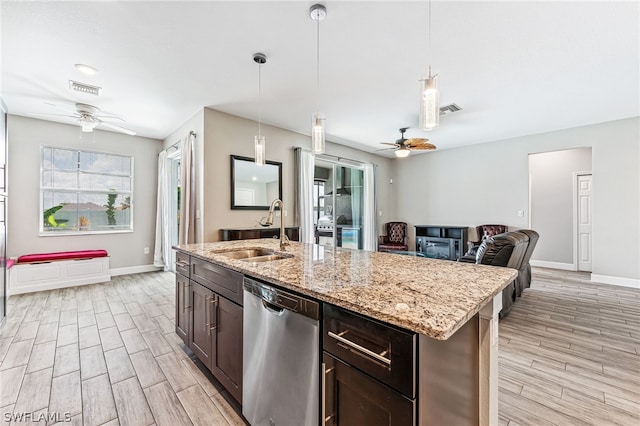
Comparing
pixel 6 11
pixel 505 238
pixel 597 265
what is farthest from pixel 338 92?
pixel 597 265

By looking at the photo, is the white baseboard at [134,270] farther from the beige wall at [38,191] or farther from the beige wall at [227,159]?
the beige wall at [227,159]

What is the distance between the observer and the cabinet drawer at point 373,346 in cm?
82

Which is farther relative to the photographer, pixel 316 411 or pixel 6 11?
pixel 6 11

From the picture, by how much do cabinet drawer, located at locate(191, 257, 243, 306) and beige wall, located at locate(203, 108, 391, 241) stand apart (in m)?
1.99

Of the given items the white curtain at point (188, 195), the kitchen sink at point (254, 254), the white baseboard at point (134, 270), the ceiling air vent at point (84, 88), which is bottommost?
the white baseboard at point (134, 270)

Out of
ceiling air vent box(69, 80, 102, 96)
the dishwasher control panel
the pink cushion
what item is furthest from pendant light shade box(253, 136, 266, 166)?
the pink cushion

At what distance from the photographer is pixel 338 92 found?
11.4ft

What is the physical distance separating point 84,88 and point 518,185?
7.19 m

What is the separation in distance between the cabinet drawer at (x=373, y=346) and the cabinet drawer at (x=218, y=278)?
0.73m

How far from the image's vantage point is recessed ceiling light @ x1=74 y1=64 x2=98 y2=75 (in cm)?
276

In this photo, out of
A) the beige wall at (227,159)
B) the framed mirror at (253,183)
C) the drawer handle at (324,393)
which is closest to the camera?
the drawer handle at (324,393)

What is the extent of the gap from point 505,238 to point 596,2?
80.2 inches

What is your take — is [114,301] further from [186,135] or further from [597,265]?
[597,265]

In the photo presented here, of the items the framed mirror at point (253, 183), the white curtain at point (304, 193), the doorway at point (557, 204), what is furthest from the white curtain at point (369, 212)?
the doorway at point (557, 204)
